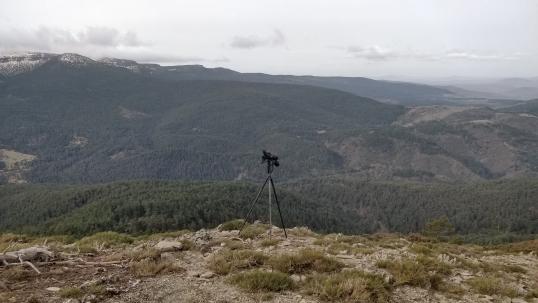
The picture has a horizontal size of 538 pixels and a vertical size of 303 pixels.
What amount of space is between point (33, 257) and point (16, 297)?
3.47 m

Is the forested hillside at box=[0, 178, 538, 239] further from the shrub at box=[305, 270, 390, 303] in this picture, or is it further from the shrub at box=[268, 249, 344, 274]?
the shrub at box=[305, 270, 390, 303]

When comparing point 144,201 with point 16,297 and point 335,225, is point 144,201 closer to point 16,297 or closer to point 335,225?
point 335,225

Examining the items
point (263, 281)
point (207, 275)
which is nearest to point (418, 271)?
point (263, 281)

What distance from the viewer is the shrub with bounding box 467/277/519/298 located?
13430 millimetres

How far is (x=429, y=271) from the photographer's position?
14633mm

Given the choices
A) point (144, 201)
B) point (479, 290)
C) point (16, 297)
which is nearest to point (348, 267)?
point (479, 290)

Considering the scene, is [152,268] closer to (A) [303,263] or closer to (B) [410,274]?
(A) [303,263]

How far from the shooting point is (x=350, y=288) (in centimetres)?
1168

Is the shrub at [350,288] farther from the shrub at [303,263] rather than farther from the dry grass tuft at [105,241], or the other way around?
the dry grass tuft at [105,241]

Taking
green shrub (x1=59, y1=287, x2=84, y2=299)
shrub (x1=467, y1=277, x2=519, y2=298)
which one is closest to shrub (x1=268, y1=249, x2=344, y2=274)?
shrub (x1=467, y1=277, x2=519, y2=298)

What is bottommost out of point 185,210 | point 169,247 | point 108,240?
point 185,210

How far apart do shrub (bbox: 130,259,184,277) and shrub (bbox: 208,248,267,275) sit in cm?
113

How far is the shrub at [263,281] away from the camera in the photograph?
12.1m

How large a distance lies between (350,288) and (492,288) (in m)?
5.16
